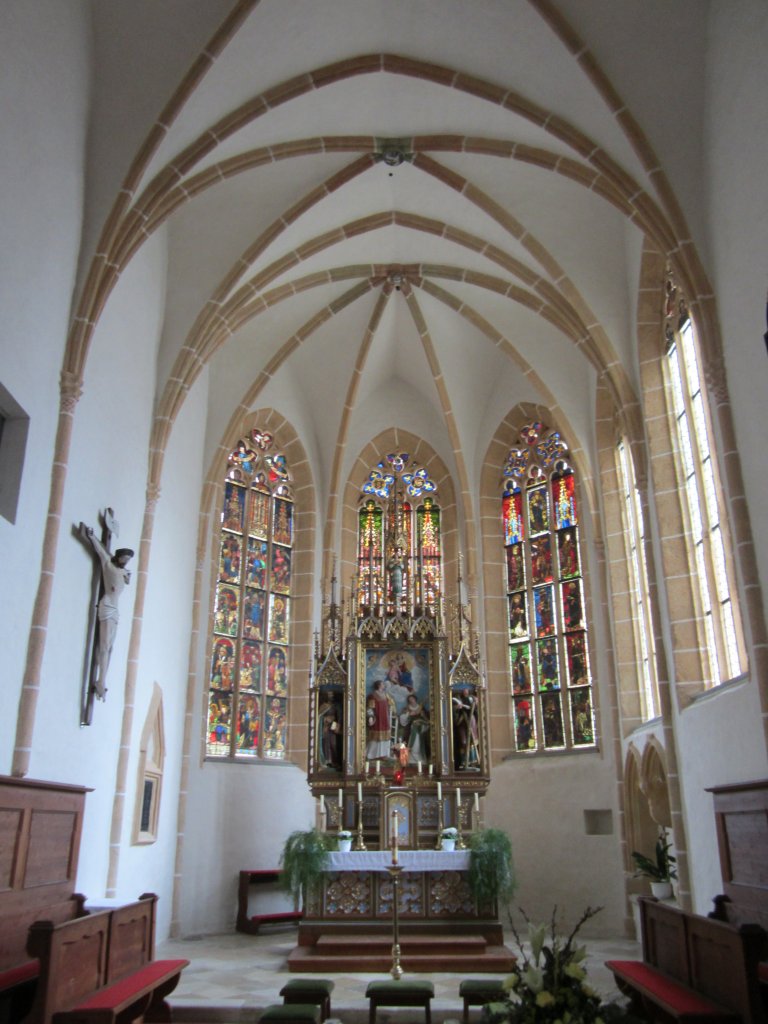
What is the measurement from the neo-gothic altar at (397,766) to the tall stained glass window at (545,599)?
1553mm

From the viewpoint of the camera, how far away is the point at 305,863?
1096 cm

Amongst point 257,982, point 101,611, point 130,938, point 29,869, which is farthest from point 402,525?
point 29,869

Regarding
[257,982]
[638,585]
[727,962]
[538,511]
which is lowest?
[257,982]

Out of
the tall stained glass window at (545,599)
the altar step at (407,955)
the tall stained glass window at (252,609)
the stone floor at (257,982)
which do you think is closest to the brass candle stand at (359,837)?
the altar step at (407,955)

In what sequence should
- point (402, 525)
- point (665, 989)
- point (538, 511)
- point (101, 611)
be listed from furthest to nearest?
1. point (402, 525)
2. point (538, 511)
3. point (101, 611)
4. point (665, 989)

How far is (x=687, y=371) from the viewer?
11.2 meters

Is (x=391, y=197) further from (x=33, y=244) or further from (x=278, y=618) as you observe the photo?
(x=278, y=618)

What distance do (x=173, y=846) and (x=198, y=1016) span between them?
5.26 m

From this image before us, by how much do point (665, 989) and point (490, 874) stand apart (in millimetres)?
4744

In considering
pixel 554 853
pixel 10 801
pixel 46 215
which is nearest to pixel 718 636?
pixel 554 853

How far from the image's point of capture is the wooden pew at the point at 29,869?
6410 mm

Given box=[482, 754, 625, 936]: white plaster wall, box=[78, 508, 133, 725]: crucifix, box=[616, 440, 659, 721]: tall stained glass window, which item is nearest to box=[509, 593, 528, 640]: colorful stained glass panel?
box=[482, 754, 625, 936]: white plaster wall

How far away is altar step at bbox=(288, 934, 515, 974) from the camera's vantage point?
387 inches

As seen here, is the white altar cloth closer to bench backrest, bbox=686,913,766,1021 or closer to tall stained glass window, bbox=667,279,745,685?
tall stained glass window, bbox=667,279,745,685
